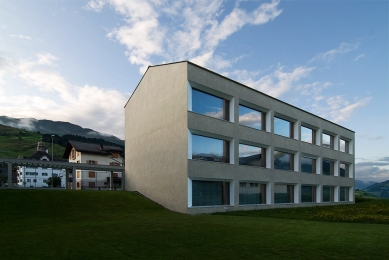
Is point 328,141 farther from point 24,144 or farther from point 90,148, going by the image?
point 24,144

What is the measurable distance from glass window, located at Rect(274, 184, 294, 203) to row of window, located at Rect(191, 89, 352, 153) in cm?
639

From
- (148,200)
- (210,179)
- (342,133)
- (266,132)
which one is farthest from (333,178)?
(148,200)

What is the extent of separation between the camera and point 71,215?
20.7 meters

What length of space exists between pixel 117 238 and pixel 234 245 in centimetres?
466

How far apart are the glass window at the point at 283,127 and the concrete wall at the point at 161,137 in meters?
14.8

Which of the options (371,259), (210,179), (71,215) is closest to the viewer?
(371,259)

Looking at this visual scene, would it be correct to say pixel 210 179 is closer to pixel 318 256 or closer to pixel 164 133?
pixel 164 133

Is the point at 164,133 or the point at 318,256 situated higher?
the point at 164,133

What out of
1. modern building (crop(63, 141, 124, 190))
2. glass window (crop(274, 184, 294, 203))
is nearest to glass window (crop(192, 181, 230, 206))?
glass window (crop(274, 184, 294, 203))

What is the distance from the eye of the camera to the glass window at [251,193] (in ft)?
99.9

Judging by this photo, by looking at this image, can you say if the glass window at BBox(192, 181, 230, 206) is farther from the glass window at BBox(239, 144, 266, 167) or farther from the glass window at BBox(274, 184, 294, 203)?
the glass window at BBox(274, 184, 294, 203)

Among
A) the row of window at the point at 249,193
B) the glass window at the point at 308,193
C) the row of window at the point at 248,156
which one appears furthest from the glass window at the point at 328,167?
the glass window at the point at 308,193

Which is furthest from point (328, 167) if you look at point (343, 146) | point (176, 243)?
point (176, 243)

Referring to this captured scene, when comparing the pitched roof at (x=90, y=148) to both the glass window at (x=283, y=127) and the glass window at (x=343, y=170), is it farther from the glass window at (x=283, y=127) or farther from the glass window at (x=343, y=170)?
the glass window at (x=343, y=170)
